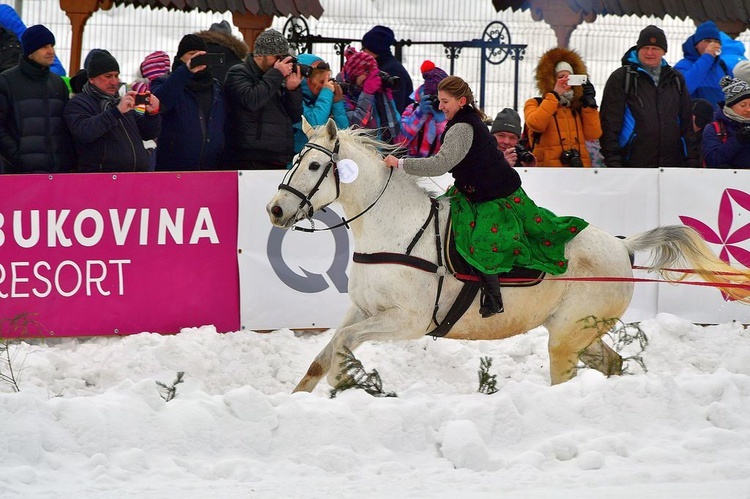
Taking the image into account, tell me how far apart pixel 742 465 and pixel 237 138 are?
18.5ft

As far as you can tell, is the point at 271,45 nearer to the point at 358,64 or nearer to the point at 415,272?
the point at 358,64

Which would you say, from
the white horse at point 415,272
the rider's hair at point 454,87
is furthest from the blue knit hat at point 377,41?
the rider's hair at point 454,87

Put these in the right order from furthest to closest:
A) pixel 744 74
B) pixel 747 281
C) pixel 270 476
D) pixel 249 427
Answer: pixel 744 74, pixel 747 281, pixel 249 427, pixel 270 476

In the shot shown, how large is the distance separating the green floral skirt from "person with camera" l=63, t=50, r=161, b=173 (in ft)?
9.79

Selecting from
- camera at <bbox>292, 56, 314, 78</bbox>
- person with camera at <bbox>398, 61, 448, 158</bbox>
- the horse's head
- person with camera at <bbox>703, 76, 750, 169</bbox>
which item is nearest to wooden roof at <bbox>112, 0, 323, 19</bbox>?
camera at <bbox>292, 56, 314, 78</bbox>

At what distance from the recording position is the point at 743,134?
10.3 metres

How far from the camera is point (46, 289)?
9164mm

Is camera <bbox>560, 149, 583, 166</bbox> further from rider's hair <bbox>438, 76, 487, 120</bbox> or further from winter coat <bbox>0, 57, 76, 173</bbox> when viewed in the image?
winter coat <bbox>0, 57, 76, 173</bbox>

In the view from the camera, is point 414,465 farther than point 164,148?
No

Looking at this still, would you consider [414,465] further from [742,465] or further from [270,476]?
[742,465]

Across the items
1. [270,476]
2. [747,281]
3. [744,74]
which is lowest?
[270,476]

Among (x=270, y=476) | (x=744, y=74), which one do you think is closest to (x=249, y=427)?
(x=270, y=476)

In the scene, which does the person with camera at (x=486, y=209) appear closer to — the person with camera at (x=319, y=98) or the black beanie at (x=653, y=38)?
the person with camera at (x=319, y=98)

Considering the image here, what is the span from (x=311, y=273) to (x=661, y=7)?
7.28 m
